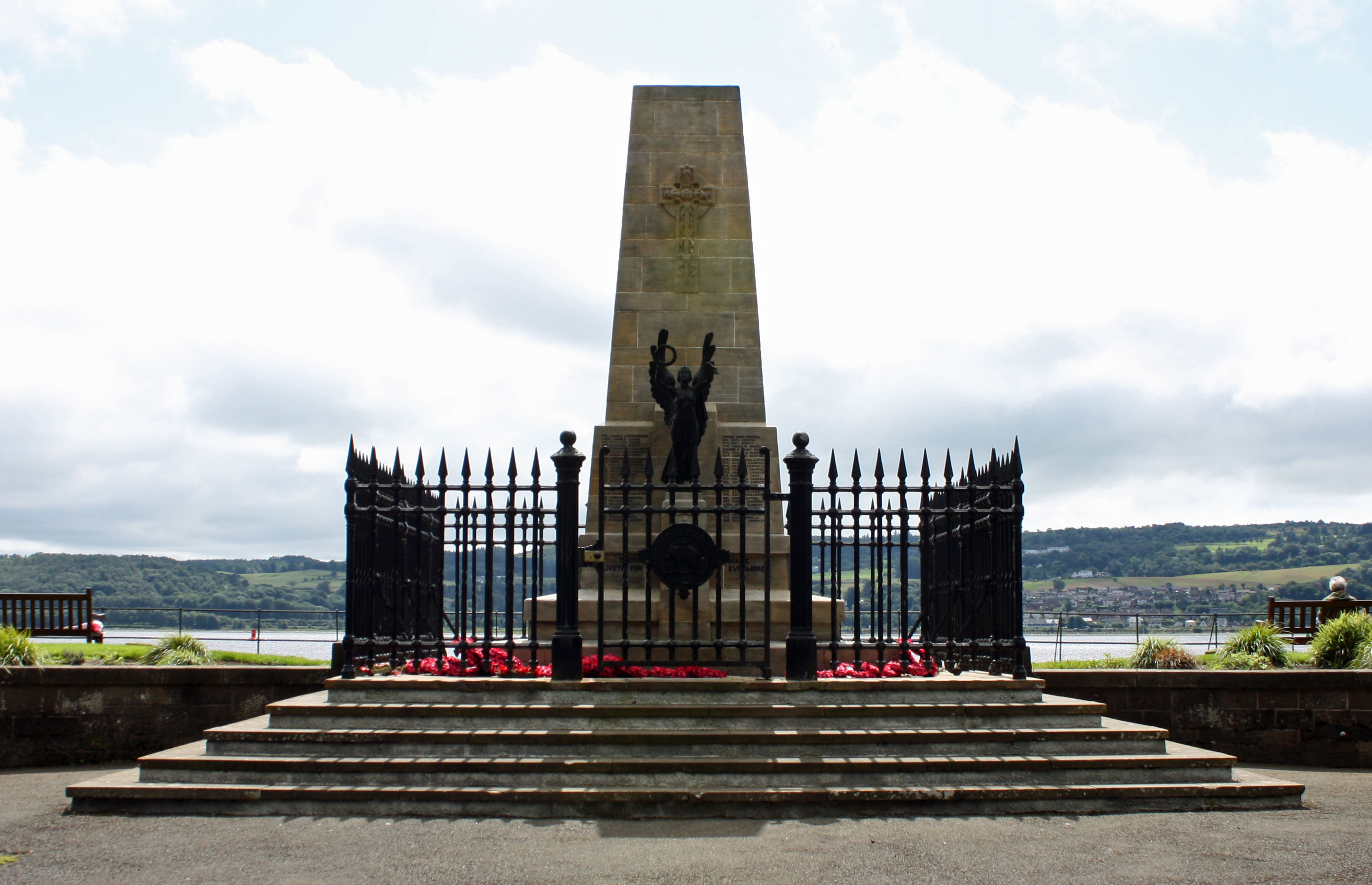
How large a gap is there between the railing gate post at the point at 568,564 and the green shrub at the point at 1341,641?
9.11 meters

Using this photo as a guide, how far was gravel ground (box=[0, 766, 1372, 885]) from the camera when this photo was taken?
220 inches

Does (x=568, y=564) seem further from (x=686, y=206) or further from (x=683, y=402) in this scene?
(x=686, y=206)

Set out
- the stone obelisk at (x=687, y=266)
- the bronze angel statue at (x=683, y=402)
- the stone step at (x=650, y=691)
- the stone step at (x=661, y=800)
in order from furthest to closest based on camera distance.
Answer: the stone obelisk at (x=687, y=266) → the bronze angel statue at (x=683, y=402) → the stone step at (x=650, y=691) → the stone step at (x=661, y=800)

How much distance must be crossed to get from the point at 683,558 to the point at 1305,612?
11905 millimetres

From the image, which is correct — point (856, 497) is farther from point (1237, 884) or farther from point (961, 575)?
point (1237, 884)

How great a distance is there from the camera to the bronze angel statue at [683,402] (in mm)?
11312

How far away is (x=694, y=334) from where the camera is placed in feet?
43.5

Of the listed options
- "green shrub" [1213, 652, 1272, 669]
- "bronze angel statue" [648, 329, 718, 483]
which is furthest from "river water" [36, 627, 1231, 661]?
"bronze angel statue" [648, 329, 718, 483]

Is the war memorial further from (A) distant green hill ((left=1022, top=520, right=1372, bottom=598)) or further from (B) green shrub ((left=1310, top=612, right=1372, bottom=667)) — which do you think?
(A) distant green hill ((left=1022, top=520, right=1372, bottom=598))

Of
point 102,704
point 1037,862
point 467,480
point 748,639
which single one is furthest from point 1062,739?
point 102,704

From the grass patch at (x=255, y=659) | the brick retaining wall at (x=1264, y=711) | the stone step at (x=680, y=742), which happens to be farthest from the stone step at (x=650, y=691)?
the grass patch at (x=255, y=659)

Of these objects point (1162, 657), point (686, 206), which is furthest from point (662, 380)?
point (1162, 657)

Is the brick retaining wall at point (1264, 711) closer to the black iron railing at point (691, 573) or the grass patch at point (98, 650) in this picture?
the black iron railing at point (691, 573)

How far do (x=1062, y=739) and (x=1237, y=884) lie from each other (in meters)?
2.23
